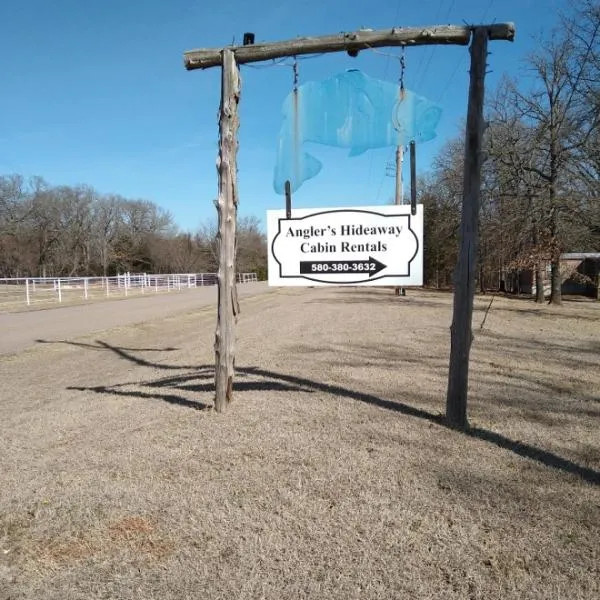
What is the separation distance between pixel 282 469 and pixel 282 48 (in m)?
3.73

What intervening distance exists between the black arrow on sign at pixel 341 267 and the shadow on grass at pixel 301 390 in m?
1.46

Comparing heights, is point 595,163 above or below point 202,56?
above

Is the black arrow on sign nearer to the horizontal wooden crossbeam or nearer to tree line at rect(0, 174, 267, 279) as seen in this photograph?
the horizontal wooden crossbeam

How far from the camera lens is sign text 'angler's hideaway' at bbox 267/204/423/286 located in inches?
198

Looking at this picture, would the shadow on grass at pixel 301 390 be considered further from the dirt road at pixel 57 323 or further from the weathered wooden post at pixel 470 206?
the dirt road at pixel 57 323

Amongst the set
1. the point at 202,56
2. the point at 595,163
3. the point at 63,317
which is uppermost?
the point at 595,163

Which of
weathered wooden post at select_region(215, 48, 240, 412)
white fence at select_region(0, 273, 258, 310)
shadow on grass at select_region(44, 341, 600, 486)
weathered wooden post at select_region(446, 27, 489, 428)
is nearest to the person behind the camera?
shadow on grass at select_region(44, 341, 600, 486)

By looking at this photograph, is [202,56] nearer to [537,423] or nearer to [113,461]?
[113,461]

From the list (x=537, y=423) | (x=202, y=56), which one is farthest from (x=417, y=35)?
(x=537, y=423)

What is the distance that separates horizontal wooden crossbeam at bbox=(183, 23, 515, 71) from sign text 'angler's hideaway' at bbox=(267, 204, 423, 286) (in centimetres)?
146

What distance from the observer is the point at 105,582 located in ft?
8.14

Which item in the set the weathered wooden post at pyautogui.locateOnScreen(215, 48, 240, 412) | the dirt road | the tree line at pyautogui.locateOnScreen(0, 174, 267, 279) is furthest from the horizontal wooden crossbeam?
the tree line at pyautogui.locateOnScreen(0, 174, 267, 279)

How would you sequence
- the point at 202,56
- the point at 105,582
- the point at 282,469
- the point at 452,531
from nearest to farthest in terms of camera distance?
the point at 105,582 → the point at 452,531 → the point at 282,469 → the point at 202,56

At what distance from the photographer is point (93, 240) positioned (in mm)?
84875
